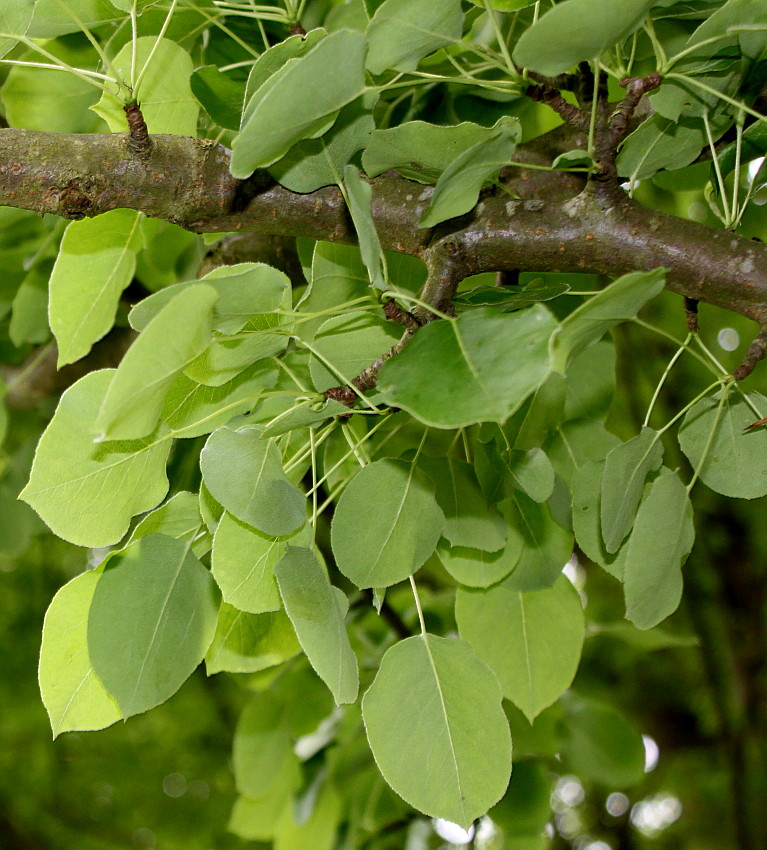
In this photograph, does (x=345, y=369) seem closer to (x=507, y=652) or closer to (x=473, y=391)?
(x=473, y=391)

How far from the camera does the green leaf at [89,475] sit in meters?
0.41

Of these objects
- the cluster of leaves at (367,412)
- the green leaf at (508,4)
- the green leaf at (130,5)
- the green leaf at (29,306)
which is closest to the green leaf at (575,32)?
the cluster of leaves at (367,412)

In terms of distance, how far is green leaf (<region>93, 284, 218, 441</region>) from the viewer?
29cm

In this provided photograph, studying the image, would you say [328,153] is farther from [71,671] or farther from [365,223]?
[71,671]

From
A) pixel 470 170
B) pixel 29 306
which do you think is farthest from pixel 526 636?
pixel 29 306

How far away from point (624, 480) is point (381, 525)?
14 centimetres

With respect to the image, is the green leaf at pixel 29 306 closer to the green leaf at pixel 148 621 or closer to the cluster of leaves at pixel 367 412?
the cluster of leaves at pixel 367 412

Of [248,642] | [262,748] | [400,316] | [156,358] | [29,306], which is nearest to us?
[156,358]

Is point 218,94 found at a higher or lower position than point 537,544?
higher

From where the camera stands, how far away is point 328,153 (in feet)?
1.35

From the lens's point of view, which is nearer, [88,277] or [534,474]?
[534,474]

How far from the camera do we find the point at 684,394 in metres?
1.71

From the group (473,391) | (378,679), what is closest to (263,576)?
(378,679)

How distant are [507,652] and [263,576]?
229 mm
